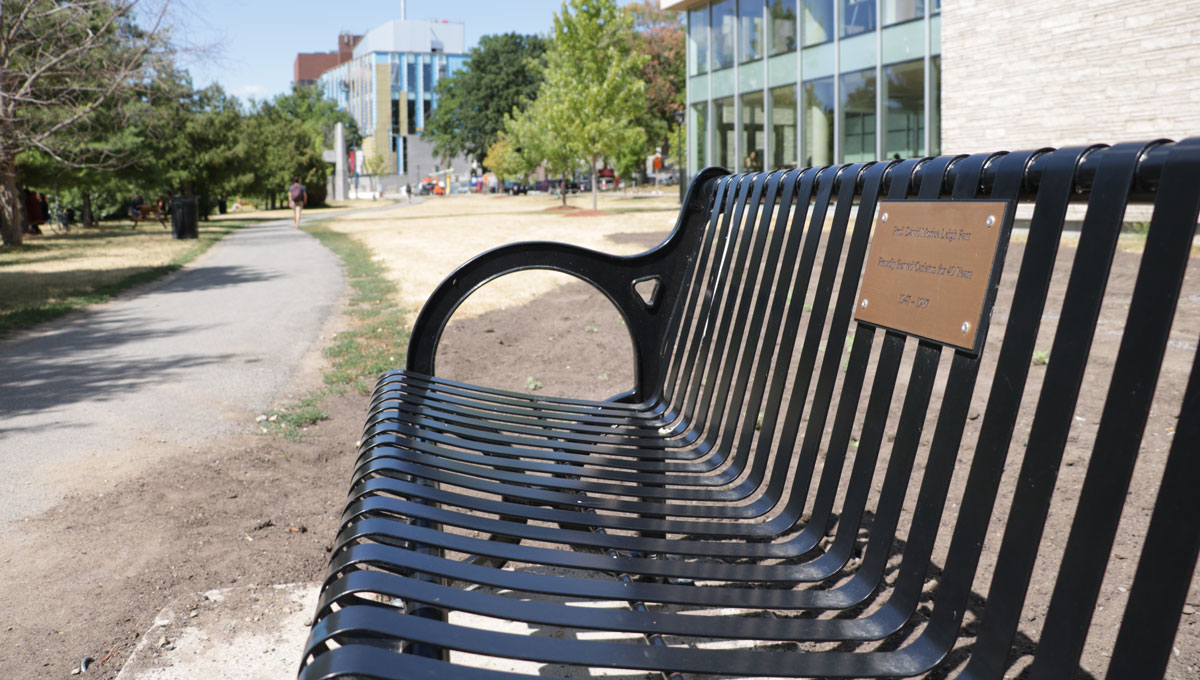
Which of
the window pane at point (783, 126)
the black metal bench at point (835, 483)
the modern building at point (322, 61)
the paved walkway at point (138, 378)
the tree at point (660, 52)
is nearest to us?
the black metal bench at point (835, 483)

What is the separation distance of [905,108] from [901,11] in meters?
1.88

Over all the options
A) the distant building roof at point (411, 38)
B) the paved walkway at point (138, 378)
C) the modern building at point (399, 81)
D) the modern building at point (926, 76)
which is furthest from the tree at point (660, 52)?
the distant building roof at point (411, 38)

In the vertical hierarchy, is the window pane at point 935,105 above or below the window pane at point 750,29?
below

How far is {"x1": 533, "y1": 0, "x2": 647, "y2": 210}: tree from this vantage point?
31.2m

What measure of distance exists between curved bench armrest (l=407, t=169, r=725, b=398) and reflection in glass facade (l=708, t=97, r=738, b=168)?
21.9 m

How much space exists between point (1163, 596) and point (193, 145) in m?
36.2

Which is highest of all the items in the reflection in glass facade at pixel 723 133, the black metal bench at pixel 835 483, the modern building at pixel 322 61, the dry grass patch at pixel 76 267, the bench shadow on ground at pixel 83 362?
the modern building at pixel 322 61

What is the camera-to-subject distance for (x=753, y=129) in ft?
78.8

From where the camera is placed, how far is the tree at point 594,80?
1230 inches

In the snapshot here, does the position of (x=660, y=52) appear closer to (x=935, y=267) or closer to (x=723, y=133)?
(x=723, y=133)

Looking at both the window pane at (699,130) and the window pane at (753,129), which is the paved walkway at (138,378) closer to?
the window pane at (753,129)

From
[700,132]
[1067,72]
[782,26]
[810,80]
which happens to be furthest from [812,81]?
[1067,72]

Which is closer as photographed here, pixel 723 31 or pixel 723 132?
pixel 723 31

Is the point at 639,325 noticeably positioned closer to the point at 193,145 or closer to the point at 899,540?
the point at 899,540
